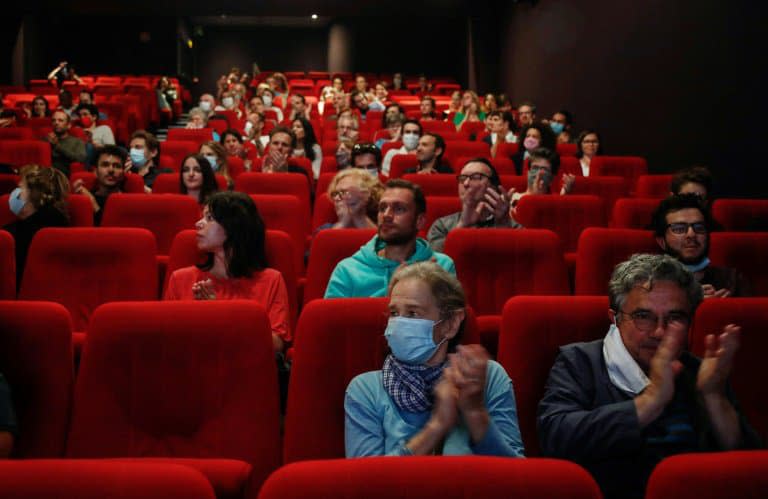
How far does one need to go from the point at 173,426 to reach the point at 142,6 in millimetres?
12380

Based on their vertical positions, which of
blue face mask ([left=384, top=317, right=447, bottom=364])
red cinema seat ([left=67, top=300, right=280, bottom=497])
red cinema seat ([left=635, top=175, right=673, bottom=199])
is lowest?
red cinema seat ([left=67, top=300, right=280, bottom=497])

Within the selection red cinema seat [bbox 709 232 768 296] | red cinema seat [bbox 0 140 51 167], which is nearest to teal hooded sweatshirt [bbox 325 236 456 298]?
red cinema seat [bbox 709 232 768 296]

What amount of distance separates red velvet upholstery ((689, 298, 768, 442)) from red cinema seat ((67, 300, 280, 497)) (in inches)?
37.2

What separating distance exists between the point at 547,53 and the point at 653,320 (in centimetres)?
850

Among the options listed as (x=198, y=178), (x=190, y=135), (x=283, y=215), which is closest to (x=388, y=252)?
(x=283, y=215)

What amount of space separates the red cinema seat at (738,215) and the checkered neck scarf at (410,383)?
2.61m

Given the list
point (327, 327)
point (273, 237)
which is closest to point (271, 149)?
point (273, 237)

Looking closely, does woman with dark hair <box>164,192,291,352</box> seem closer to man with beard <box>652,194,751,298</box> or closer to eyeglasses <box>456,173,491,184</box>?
eyeglasses <box>456,173,491,184</box>

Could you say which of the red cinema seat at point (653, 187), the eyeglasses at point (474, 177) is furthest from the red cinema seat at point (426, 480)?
the red cinema seat at point (653, 187)

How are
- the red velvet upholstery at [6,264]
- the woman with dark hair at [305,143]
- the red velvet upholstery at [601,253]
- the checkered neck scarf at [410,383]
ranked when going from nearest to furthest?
the checkered neck scarf at [410,383] < the red velvet upholstery at [6,264] < the red velvet upholstery at [601,253] < the woman with dark hair at [305,143]

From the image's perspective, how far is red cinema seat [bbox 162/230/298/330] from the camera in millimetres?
2779

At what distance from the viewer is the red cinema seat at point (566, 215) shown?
380cm

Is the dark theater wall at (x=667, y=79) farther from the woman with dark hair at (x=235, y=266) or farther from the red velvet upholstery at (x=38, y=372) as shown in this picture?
the red velvet upholstery at (x=38, y=372)

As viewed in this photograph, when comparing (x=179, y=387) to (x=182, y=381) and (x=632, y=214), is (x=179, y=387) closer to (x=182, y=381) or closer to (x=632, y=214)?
(x=182, y=381)
